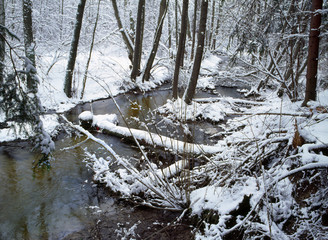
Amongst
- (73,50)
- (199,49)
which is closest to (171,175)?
(199,49)

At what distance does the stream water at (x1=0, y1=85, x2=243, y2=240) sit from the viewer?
3.56 m

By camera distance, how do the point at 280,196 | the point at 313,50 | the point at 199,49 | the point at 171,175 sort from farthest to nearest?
1. the point at 199,49
2. the point at 171,175
3. the point at 313,50
4. the point at 280,196

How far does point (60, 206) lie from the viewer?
4.21 metres

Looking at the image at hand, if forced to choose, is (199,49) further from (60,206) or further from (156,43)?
(60,206)

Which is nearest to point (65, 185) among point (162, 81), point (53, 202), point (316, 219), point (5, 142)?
point (53, 202)

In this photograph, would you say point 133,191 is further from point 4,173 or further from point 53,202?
point 4,173

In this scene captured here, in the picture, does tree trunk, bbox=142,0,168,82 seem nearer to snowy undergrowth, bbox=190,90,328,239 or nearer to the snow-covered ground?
the snow-covered ground

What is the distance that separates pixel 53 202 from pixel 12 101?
8.66 feet

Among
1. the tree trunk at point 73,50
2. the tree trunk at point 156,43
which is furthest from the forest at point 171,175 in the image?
the tree trunk at point 156,43

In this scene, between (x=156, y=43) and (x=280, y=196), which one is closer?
(x=280, y=196)

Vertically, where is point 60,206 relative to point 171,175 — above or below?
below

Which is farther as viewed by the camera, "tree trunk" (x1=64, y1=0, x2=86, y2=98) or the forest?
"tree trunk" (x1=64, y1=0, x2=86, y2=98)

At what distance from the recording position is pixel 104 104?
11.3m

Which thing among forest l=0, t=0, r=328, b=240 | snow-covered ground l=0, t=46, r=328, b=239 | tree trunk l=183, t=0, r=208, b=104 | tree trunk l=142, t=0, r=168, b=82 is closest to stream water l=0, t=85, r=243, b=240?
forest l=0, t=0, r=328, b=240
